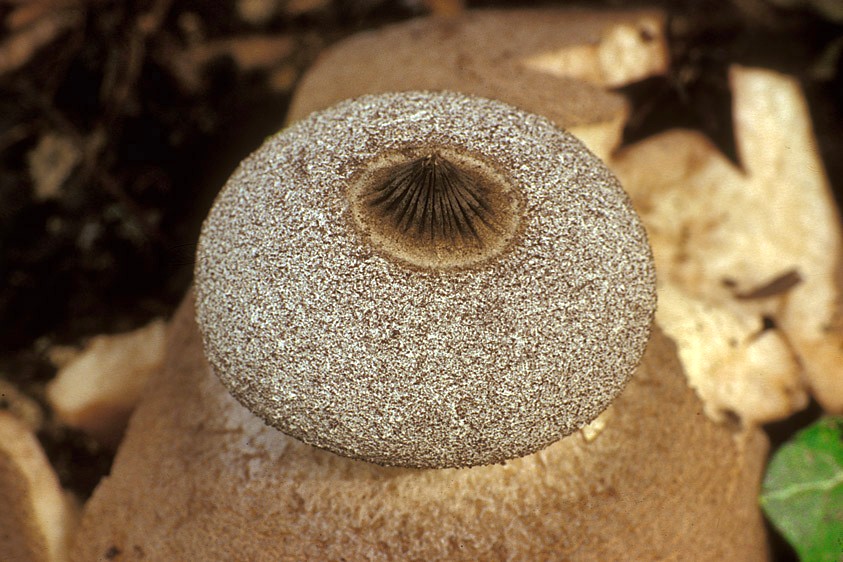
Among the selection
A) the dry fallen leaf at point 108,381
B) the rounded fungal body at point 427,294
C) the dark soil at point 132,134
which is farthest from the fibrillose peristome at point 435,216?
the dark soil at point 132,134

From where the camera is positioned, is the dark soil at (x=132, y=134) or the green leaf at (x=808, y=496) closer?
the green leaf at (x=808, y=496)

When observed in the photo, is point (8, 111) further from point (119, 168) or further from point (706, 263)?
point (706, 263)

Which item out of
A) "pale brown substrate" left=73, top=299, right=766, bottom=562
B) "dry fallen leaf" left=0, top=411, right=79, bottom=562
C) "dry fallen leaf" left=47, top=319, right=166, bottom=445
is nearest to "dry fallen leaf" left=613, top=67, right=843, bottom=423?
"pale brown substrate" left=73, top=299, right=766, bottom=562

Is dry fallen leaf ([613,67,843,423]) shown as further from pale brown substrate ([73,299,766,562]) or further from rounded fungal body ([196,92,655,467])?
rounded fungal body ([196,92,655,467])

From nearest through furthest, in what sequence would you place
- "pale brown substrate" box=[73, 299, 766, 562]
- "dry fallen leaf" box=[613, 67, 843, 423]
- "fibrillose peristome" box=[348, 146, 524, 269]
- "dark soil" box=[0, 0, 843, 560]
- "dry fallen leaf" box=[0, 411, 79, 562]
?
1. "fibrillose peristome" box=[348, 146, 524, 269]
2. "pale brown substrate" box=[73, 299, 766, 562]
3. "dry fallen leaf" box=[0, 411, 79, 562]
4. "dry fallen leaf" box=[613, 67, 843, 423]
5. "dark soil" box=[0, 0, 843, 560]

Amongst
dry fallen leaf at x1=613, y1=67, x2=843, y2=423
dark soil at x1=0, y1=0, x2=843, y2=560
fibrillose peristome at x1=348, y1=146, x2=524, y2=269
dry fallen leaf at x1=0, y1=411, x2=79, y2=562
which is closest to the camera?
fibrillose peristome at x1=348, y1=146, x2=524, y2=269

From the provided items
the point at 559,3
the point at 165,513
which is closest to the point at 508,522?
the point at 165,513

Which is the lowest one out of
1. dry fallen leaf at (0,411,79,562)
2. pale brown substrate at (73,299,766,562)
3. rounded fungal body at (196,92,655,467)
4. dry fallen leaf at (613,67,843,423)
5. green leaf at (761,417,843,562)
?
dry fallen leaf at (0,411,79,562)

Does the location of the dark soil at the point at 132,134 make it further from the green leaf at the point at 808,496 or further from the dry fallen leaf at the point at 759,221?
the green leaf at the point at 808,496
